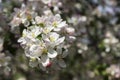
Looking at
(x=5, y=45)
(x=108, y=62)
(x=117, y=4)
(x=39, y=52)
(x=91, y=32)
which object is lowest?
(x=39, y=52)

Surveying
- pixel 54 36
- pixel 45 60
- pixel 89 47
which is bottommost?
pixel 45 60

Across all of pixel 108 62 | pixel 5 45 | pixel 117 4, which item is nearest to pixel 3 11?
pixel 5 45

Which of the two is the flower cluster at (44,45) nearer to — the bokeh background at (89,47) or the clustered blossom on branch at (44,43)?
the clustered blossom on branch at (44,43)

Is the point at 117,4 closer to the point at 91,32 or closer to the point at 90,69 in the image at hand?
the point at 91,32

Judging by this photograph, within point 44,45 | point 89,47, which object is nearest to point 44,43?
point 44,45

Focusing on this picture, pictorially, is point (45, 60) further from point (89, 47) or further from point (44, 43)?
point (89, 47)

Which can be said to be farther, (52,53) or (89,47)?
(89,47)

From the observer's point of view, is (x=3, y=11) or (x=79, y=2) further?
(x=79, y=2)

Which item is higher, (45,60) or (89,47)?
(89,47)
